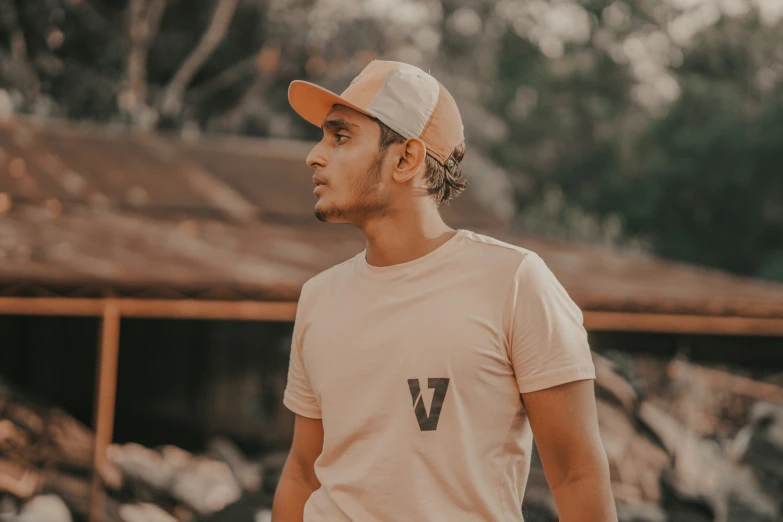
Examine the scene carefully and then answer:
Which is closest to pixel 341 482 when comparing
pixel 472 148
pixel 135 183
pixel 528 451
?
pixel 528 451

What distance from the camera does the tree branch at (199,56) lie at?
20906mm

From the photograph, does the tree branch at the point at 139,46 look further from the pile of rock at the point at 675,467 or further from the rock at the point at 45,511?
the pile of rock at the point at 675,467

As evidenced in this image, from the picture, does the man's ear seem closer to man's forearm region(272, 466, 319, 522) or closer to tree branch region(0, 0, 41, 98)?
man's forearm region(272, 466, 319, 522)

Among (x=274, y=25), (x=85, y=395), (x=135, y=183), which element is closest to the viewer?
(x=85, y=395)

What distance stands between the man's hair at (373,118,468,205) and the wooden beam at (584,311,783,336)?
23.3ft

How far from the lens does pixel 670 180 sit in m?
31.3

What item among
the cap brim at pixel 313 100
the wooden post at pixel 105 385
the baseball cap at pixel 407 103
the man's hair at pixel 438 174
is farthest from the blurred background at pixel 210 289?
the cap brim at pixel 313 100

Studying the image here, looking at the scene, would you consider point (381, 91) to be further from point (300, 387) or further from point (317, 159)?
point (300, 387)

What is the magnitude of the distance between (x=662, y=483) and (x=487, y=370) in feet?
20.8

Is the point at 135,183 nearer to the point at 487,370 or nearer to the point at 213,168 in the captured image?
the point at 213,168

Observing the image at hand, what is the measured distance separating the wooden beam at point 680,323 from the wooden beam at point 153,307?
9.41 feet

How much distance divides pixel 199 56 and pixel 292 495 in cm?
1975

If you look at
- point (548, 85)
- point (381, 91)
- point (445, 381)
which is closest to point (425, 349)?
point (445, 381)

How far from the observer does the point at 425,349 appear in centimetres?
202
